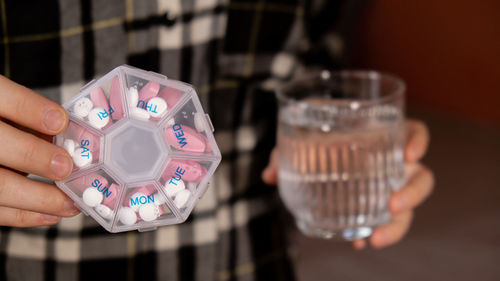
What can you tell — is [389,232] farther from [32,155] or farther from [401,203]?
[32,155]

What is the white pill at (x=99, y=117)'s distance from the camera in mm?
289

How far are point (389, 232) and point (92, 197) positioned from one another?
33 cm

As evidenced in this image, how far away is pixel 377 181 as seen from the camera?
421 millimetres

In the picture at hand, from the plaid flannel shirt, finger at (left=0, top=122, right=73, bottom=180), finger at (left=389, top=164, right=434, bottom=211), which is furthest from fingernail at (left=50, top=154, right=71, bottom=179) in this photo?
finger at (left=389, top=164, right=434, bottom=211)

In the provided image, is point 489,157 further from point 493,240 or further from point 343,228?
point 343,228

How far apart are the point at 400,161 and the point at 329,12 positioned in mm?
306

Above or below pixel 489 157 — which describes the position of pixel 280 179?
above

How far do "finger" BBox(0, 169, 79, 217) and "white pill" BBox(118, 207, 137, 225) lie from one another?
4 centimetres

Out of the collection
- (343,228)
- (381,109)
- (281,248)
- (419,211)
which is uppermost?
(381,109)

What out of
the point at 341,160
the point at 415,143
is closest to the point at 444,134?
the point at 415,143

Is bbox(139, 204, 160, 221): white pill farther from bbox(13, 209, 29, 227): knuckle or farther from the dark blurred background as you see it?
the dark blurred background

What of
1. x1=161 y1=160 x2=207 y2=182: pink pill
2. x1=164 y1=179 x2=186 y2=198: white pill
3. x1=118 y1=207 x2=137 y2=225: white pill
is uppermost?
x1=161 y1=160 x2=207 y2=182: pink pill

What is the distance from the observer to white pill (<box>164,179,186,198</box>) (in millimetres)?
302

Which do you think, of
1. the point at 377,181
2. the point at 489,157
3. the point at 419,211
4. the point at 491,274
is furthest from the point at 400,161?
the point at 489,157
